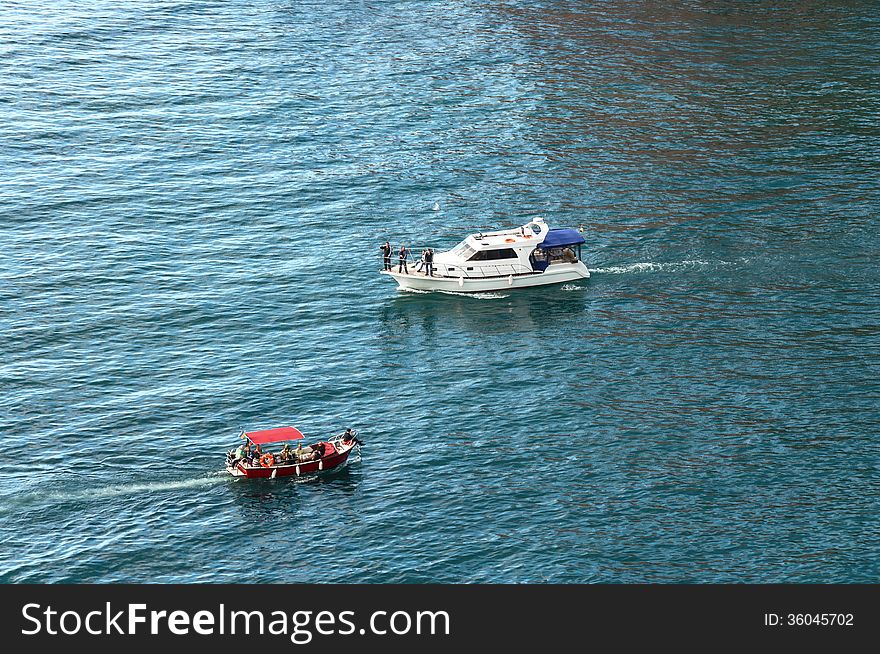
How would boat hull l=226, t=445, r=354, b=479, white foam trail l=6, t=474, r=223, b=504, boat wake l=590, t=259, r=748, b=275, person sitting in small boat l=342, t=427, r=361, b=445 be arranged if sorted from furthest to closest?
1. boat wake l=590, t=259, r=748, b=275
2. person sitting in small boat l=342, t=427, r=361, b=445
3. boat hull l=226, t=445, r=354, b=479
4. white foam trail l=6, t=474, r=223, b=504

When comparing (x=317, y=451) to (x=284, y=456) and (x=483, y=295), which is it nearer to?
(x=284, y=456)

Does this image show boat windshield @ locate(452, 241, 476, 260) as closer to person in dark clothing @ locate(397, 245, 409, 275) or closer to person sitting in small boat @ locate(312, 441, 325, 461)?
person in dark clothing @ locate(397, 245, 409, 275)

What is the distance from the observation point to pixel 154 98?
18200 centimetres

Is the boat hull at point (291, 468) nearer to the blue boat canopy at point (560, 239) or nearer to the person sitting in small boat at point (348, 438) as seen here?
the person sitting in small boat at point (348, 438)

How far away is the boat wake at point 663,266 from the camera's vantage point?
131 meters

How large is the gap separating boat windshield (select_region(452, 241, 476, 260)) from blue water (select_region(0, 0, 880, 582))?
5539 millimetres

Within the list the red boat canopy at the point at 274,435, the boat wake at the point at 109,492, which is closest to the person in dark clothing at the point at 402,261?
the red boat canopy at the point at 274,435

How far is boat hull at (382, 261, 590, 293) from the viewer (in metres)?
129

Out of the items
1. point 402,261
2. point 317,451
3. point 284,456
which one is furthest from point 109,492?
point 402,261

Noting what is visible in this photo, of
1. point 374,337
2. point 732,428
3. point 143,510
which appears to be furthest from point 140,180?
point 732,428

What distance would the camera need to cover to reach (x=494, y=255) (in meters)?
130

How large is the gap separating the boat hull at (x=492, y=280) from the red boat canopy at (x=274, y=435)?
33.1m

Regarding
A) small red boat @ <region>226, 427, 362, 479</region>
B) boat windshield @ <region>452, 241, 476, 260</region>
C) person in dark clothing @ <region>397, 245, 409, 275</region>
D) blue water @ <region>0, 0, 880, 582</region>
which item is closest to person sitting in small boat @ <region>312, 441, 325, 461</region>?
small red boat @ <region>226, 427, 362, 479</region>

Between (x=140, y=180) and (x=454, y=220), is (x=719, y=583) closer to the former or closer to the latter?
(x=454, y=220)
